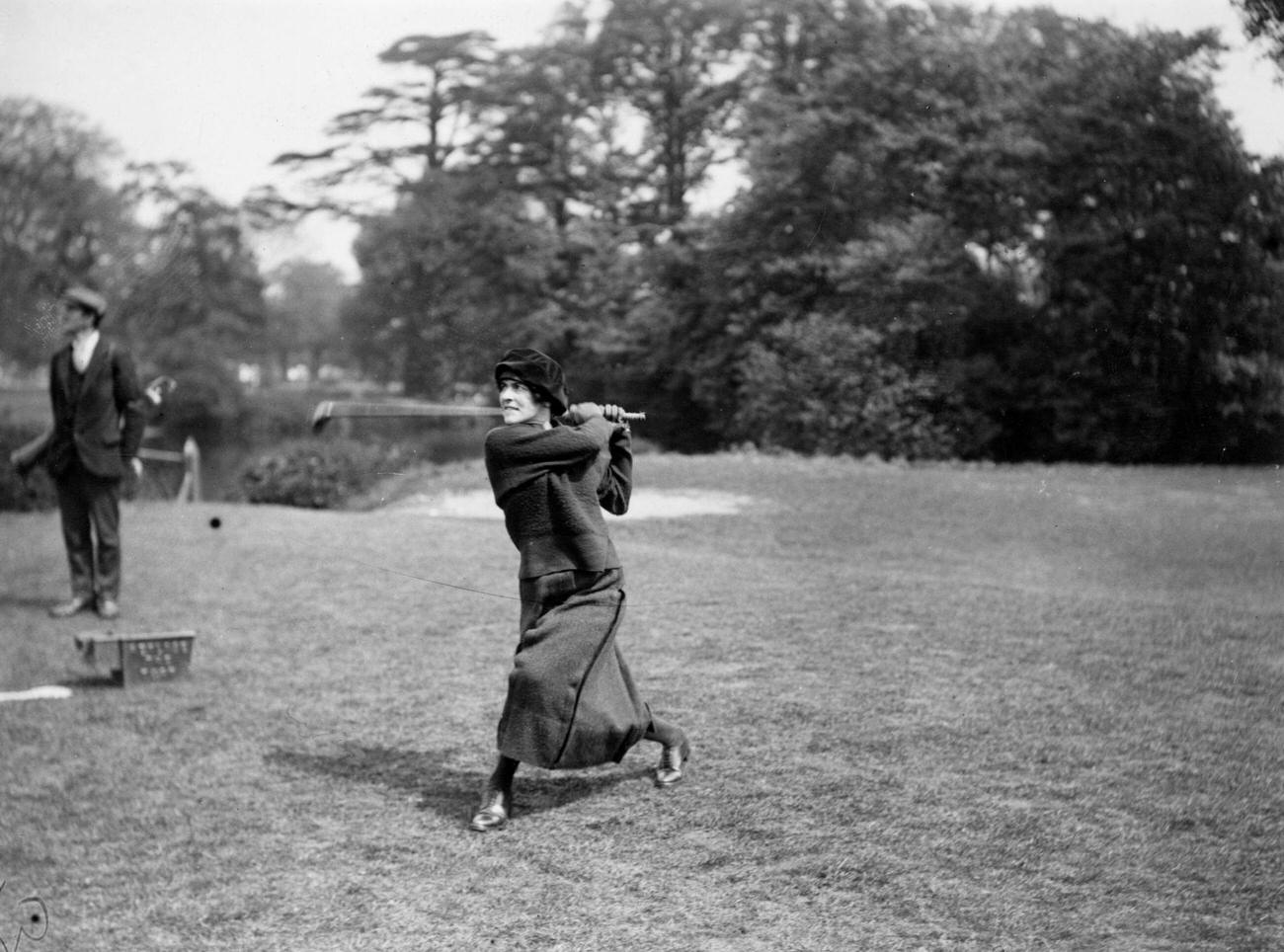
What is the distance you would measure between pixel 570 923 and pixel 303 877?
109 centimetres

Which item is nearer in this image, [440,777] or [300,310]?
[440,777]

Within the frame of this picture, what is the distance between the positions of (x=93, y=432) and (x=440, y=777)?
507cm

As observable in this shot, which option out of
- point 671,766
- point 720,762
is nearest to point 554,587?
point 671,766

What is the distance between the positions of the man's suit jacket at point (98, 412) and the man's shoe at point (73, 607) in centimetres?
107

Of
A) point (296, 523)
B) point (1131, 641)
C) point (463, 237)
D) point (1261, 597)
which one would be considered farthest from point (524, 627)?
point (296, 523)

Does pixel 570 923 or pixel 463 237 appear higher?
pixel 463 237

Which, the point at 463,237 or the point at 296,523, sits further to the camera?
the point at 296,523

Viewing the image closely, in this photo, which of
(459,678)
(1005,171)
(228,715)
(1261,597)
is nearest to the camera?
(228,715)

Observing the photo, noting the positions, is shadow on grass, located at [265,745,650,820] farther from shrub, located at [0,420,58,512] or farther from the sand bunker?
shrub, located at [0,420,58,512]

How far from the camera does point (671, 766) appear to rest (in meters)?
5.21

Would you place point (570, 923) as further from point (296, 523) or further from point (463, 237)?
point (296, 523)

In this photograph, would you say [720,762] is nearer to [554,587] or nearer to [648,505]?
[554,587]

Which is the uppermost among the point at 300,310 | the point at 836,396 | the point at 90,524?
the point at 300,310

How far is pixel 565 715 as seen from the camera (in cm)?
466
